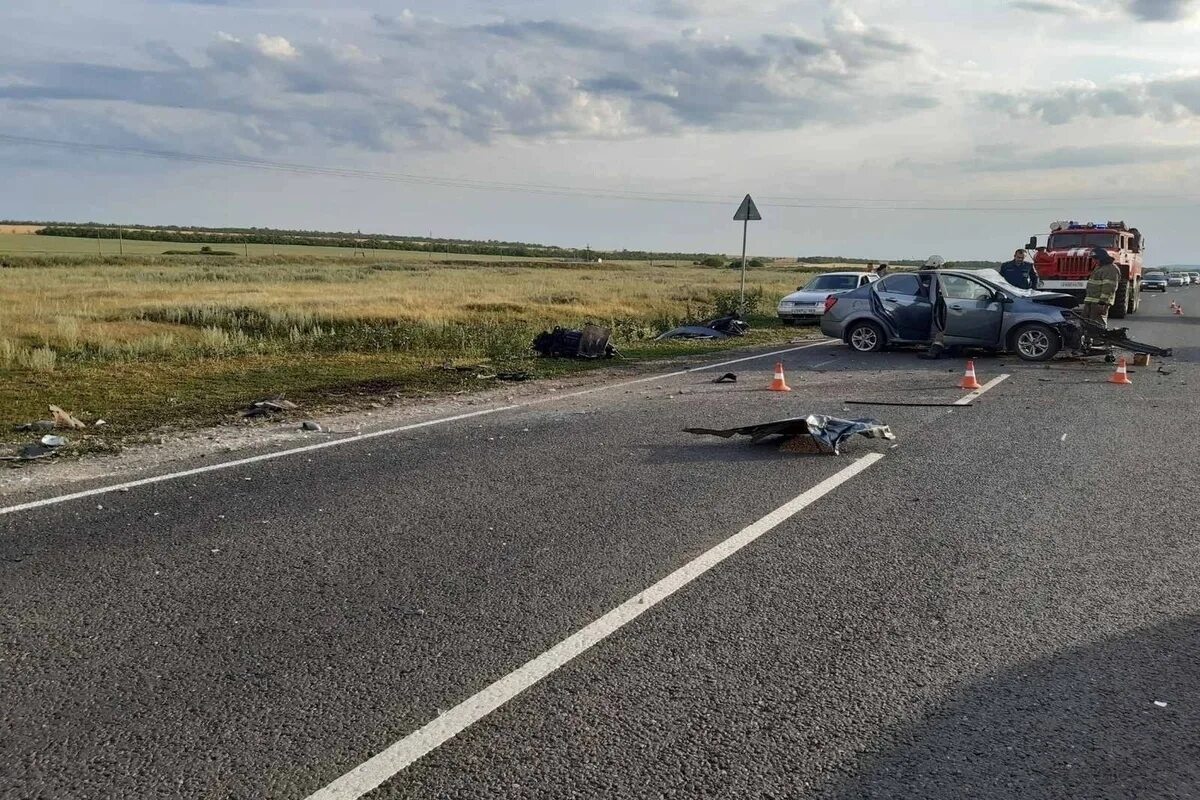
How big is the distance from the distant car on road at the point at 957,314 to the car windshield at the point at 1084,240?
11.7m

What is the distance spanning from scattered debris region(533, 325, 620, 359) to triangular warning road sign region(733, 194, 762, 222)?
→ 8015 mm

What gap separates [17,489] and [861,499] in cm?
581

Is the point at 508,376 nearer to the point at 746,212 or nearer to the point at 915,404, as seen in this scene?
the point at 915,404

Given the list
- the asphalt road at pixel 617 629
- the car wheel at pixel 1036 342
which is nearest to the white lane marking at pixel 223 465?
the asphalt road at pixel 617 629

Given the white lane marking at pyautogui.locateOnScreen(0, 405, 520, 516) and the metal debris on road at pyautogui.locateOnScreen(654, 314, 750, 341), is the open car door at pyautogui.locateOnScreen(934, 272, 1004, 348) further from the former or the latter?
the white lane marking at pyautogui.locateOnScreen(0, 405, 520, 516)

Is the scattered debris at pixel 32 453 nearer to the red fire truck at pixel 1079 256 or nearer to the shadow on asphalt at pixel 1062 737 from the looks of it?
the shadow on asphalt at pixel 1062 737

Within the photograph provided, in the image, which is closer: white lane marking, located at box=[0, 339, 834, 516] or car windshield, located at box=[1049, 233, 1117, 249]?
white lane marking, located at box=[0, 339, 834, 516]

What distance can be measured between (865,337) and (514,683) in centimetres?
1464

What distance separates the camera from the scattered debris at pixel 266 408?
34.1 feet

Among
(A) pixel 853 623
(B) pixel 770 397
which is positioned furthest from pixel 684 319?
(A) pixel 853 623

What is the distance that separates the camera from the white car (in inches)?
936

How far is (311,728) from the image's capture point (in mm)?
3436

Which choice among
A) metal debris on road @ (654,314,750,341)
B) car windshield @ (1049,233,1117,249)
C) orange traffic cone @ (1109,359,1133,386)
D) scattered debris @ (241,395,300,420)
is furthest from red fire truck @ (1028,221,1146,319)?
scattered debris @ (241,395,300,420)

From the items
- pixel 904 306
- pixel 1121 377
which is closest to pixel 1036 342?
pixel 904 306
